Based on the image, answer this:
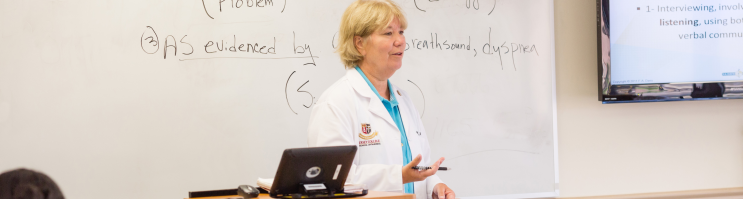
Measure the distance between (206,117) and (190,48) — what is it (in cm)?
34

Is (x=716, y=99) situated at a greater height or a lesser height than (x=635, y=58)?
lesser

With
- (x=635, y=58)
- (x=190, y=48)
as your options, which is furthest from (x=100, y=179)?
(x=635, y=58)

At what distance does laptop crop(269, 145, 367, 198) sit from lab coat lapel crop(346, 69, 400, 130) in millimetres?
414

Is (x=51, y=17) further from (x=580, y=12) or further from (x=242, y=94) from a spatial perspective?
(x=580, y=12)

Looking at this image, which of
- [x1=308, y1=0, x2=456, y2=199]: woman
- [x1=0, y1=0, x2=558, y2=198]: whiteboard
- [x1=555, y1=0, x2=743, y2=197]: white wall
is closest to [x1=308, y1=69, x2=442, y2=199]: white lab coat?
[x1=308, y1=0, x2=456, y2=199]: woman

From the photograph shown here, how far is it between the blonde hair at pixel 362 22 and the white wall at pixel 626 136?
5.40 ft

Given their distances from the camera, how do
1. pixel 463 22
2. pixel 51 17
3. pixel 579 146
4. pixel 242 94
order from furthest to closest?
pixel 579 146 → pixel 463 22 → pixel 242 94 → pixel 51 17

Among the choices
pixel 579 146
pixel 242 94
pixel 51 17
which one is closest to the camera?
pixel 51 17

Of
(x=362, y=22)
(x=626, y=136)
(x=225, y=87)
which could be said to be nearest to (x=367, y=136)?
(x=362, y=22)

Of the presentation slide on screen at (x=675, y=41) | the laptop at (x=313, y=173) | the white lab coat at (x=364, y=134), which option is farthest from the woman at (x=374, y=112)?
the presentation slide on screen at (x=675, y=41)

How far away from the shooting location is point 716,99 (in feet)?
10.6

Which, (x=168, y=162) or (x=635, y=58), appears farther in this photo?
(x=635, y=58)

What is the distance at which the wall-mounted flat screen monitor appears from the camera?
3096 millimetres

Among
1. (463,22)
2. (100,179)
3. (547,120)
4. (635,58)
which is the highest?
(463,22)
